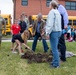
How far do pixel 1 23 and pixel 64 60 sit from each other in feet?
13.9

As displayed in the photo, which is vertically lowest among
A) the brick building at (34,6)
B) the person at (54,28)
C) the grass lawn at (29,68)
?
the grass lawn at (29,68)

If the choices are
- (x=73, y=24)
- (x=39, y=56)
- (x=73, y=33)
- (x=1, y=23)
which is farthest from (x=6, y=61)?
(x=73, y=24)

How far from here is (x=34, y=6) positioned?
4691cm

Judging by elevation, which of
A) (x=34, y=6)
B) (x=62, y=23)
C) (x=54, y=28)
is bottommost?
(x=54, y=28)

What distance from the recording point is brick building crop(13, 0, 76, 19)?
45.7m

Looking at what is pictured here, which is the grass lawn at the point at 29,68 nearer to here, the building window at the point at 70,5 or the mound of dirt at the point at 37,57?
the mound of dirt at the point at 37,57

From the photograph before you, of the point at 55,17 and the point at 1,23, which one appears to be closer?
the point at 55,17

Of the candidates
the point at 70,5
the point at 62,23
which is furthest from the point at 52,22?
the point at 70,5

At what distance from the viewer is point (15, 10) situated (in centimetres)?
4588

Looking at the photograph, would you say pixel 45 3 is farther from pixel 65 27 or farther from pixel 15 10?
pixel 65 27

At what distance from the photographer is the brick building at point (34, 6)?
45.7 m

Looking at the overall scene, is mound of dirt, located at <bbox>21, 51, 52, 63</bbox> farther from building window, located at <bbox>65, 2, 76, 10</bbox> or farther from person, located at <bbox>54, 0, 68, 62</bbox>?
building window, located at <bbox>65, 2, 76, 10</bbox>

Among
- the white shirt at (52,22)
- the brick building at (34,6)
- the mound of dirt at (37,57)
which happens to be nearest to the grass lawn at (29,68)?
the mound of dirt at (37,57)

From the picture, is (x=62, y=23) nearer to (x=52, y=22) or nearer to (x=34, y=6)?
(x=52, y=22)
